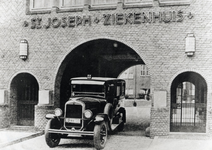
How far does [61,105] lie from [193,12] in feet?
23.4

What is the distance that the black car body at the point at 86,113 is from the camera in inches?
346

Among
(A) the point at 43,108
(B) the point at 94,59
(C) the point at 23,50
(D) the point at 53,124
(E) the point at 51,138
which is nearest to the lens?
(E) the point at 51,138

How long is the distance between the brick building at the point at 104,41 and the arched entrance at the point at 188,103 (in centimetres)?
4

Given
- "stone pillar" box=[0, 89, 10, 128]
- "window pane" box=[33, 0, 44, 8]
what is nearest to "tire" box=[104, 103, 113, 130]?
"stone pillar" box=[0, 89, 10, 128]

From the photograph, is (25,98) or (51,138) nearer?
(51,138)

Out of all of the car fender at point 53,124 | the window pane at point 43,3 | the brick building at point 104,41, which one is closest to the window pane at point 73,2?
the brick building at point 104,41

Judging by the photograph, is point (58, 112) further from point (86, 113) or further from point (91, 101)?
point (91, 101)

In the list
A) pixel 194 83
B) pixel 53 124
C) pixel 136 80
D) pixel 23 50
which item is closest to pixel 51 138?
pixel 53 124

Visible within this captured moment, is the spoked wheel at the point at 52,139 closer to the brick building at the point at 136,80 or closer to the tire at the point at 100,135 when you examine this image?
the tire at the point at 100,135

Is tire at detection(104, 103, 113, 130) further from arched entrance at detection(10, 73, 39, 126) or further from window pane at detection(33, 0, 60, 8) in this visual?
window pane at detection(33, 0, 60, 8)

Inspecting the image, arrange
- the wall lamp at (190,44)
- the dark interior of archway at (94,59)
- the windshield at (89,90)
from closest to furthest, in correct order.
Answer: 1. the windshield at (89,90)
2. the wall lamp at (190,44)
3. the dark interior of archway at (94,59)

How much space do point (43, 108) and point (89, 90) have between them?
9.02 ft

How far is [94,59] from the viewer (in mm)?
15688

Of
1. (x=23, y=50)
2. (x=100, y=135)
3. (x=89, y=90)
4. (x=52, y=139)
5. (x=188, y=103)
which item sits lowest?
(x=52, y=139)
